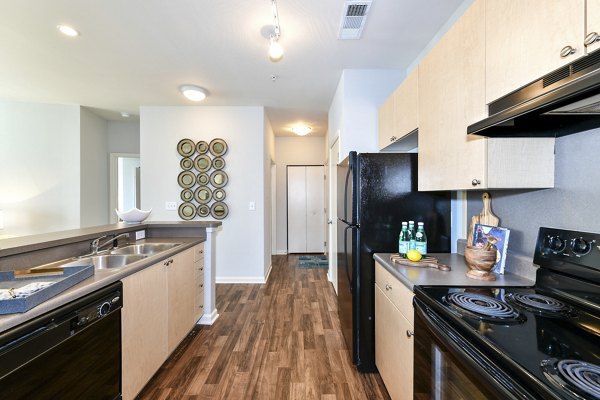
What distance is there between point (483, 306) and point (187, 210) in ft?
12.6

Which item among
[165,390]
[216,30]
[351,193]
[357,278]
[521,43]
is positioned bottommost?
[165,390]

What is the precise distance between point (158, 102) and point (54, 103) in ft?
5.38

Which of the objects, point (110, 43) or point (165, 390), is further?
point (110, 43)

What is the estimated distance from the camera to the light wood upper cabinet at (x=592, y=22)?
703 millimetres

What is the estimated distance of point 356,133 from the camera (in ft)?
9.36

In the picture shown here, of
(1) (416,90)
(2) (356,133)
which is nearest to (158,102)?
(2) (356,133)

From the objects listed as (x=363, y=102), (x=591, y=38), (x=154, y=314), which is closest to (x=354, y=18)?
(x=363, y=102)

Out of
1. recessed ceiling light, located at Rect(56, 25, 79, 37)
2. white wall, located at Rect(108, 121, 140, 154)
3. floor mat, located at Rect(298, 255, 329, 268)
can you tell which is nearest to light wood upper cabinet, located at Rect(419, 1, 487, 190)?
recessed ceiling light, located at Rect(56, 25, 79, 37)

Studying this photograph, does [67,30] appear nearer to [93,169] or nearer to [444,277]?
[93,169]

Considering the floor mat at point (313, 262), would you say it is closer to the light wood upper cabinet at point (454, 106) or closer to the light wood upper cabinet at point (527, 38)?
the light wood upper cabinet at point (454, 106)

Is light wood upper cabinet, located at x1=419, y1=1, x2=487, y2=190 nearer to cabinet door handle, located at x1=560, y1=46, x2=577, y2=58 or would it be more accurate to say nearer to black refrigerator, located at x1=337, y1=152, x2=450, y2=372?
black refrigerator, located at x1=337, y1=152, x2=450, y2=372

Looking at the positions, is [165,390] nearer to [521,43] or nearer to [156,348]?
[156,348]

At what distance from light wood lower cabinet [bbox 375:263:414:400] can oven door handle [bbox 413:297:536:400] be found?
0.73 ft

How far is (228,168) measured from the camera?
157 inches
